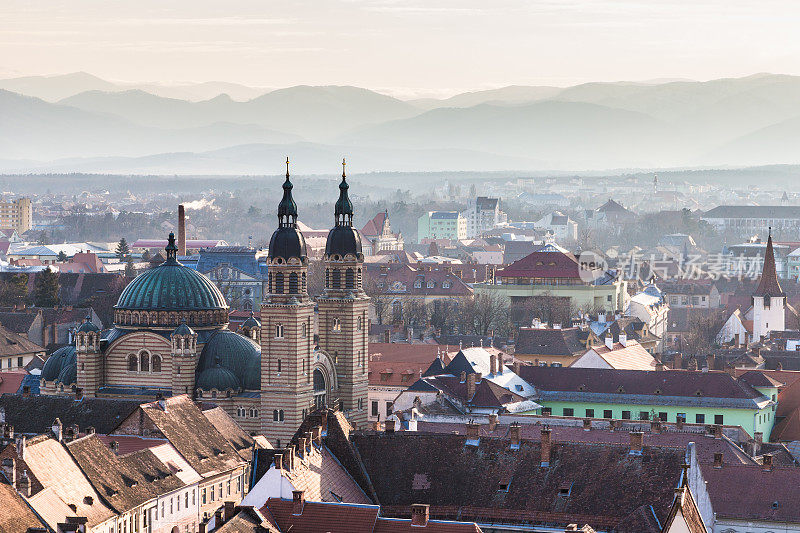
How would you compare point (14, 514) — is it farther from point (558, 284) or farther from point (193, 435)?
point (558, 284)

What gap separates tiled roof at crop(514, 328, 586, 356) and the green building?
55.8 ft

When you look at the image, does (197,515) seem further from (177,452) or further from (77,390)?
(77,390)

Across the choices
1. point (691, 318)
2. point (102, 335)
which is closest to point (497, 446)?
point (102, 335)

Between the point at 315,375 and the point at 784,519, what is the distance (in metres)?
28.7

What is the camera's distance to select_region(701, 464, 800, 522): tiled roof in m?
65.4

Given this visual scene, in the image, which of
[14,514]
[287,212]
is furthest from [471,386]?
[14,514]

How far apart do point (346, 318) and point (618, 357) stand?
25259 millimetres

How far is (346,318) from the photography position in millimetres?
88375

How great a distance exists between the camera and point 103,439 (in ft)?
232

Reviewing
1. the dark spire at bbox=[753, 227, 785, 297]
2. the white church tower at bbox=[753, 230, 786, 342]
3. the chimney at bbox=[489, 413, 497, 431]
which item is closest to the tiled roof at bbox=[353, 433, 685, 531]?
the chimney at bbox=[489, 413, 497, 431]

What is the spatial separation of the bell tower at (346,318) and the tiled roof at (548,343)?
29.0m

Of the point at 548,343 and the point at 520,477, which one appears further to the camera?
the point at 548,343

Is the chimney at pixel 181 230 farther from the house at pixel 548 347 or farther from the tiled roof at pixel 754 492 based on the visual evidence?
the tiled roof at pixel 754 492

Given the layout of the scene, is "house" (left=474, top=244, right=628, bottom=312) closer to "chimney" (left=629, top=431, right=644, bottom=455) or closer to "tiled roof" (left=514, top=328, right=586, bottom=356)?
"tiled roof" (left=514, top=328, right=586, bottom=356)
